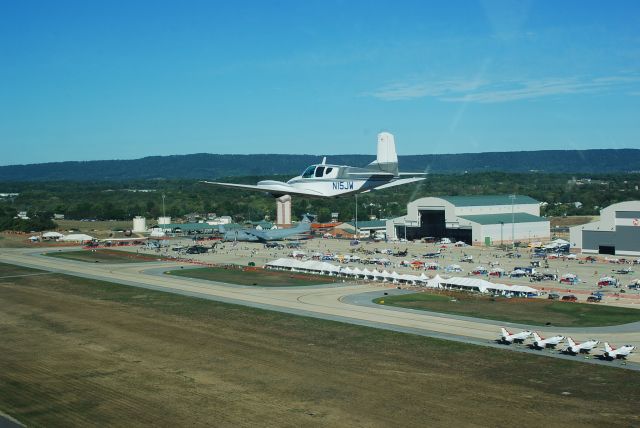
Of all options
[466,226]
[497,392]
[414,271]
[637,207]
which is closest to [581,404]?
[497,392]

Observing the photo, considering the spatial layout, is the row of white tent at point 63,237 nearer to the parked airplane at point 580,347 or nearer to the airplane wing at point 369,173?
the airplane wing at point 369,173

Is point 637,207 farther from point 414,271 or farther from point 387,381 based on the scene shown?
point 387,381

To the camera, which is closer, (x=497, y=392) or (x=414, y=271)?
(x=497, y=392)

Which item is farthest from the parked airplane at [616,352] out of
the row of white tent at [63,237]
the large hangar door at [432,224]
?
the row of white tent at [63,237]

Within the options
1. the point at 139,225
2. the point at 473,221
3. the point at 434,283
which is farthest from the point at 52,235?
the point at 434,283

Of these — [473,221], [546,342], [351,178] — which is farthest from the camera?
[473,221]

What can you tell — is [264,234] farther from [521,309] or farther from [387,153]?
[521,309]

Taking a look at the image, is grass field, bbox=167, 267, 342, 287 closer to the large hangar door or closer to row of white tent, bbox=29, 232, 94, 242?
the large hangar door
